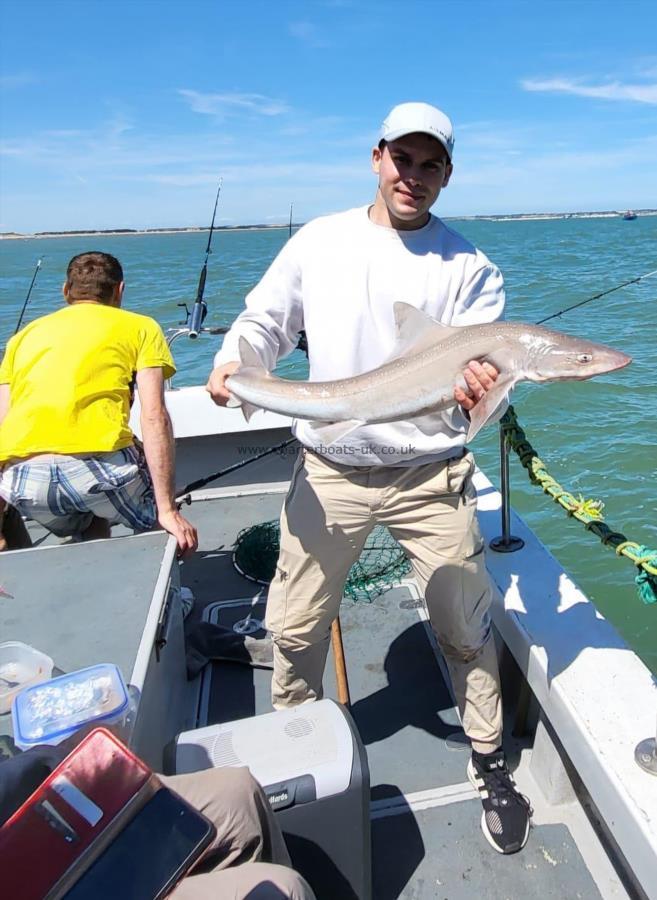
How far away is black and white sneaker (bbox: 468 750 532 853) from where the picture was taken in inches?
105

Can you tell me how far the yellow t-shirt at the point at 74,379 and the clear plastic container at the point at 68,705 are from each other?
1440mm

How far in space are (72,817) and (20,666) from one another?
1110 mm

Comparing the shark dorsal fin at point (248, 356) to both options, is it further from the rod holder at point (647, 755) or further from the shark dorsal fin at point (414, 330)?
the rod holder at point (647, 755)

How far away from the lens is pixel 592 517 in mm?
2607

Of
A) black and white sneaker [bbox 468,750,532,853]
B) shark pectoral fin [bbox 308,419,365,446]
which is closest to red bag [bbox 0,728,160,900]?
shark pectoral fin [bbox 308,419,365,446]

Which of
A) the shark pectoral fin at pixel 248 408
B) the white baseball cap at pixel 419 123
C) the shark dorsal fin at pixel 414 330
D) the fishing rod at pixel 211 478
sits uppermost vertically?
the white baseball cap at pixel 419 123

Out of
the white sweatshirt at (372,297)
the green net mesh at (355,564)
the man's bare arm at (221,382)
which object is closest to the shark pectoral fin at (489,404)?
the white sweatshirt at (372,297)

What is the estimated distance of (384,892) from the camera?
256cm

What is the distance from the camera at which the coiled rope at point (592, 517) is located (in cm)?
223

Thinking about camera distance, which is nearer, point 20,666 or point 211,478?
point 20,666

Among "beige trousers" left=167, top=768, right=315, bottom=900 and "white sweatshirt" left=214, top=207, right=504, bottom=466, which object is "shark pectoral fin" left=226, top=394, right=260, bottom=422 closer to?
"white sweatshirt" left=214, top=207, right=504, bottom=466

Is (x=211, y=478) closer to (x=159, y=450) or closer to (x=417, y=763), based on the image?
(x=159, y=450)

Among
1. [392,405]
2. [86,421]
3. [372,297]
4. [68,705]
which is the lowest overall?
[68,705]

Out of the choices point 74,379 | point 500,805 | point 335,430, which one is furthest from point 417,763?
point 74,379
